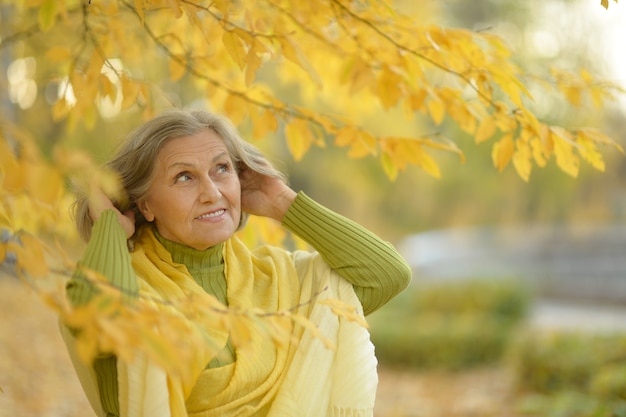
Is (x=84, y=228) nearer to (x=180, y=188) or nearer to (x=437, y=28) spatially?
(x=180, y=188)

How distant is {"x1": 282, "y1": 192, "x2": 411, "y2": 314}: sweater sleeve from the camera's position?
7.77ft

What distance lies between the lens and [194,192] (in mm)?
2244

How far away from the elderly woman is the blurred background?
412 millimetres

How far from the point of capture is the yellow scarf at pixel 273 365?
215cm

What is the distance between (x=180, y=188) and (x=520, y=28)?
365 inches

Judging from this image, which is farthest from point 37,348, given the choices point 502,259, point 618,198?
point 618,198

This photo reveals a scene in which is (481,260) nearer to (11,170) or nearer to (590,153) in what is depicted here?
(590,153)

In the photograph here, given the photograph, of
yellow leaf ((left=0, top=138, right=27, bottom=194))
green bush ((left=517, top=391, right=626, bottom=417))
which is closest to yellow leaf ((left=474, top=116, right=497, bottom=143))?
yellow leaf ((left=0, top=138, right=27, bottom=194))

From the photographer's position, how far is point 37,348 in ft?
21.2

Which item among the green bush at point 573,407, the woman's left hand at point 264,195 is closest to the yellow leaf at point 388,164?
the woman's left hand at point 264,195

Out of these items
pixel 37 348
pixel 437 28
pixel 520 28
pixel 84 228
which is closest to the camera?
pixel 84 228

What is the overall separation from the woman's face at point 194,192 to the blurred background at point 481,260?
438 mm

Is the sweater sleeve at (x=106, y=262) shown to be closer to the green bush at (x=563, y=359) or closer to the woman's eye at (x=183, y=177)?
the woman's eye at (x=183, y=177)

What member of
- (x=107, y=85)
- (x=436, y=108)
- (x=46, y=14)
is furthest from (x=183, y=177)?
(x=436, y=108)
